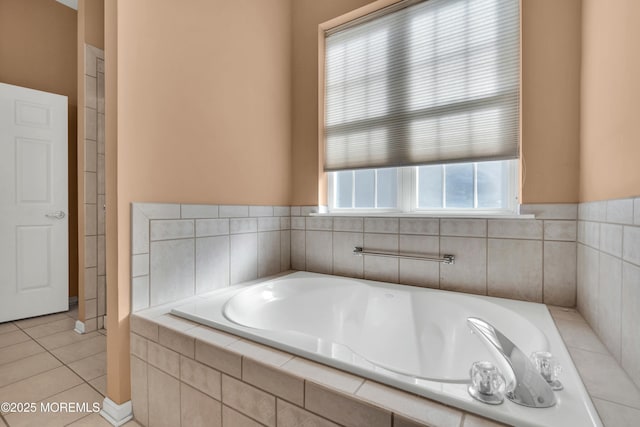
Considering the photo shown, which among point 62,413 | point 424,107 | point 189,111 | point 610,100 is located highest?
point 424,107

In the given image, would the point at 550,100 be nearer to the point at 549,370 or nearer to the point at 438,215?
the point at 438,215

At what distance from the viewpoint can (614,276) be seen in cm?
97

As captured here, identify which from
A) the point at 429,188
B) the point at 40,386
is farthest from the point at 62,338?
the point at 429,188

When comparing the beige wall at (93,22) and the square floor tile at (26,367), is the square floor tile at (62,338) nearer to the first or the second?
the square floor tile at (26,367)

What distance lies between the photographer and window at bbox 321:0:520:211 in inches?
65.2

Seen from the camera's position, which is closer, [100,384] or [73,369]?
[100,384]

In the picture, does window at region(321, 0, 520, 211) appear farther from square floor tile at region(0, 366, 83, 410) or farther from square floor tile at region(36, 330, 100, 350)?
square floor tile at region(36, 330, 100, 350)

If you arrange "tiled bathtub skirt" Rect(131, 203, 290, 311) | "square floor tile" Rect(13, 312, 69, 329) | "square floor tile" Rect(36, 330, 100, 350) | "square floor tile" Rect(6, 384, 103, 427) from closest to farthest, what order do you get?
"square floor tile" Rect(6, 384, 103, 427), "tiled bathtub skirt" Rect(131, 203, 290, 311), "square floor tile" Rect(36, 330, 100, 350), "square floor tile" Rect(13, 312, 69, 329)

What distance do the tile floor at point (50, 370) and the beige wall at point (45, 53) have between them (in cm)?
88

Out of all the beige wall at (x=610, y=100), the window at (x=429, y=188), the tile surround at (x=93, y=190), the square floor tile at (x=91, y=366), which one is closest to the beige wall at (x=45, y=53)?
the tile surround at (x=93, y=190)

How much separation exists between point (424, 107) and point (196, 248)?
1.65m

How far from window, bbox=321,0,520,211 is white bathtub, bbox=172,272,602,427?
657mm

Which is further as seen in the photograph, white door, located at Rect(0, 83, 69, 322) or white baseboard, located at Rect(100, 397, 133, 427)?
white door, located at Rect(0, 83, 69, 322)

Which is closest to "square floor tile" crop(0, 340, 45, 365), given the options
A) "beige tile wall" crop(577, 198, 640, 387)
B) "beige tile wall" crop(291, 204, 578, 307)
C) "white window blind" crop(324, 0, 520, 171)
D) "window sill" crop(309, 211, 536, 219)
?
"beige tile wall" crop(291, 204, 578, 307)
